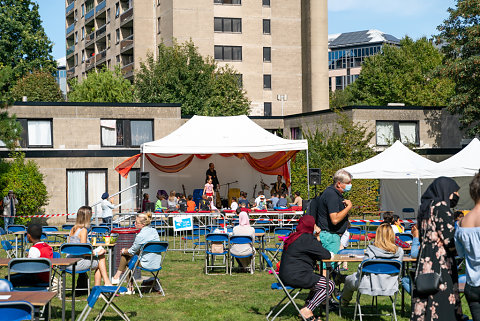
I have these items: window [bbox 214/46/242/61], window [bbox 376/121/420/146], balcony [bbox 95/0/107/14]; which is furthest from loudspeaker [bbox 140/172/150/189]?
balcony [bbox 95/0/107/14]

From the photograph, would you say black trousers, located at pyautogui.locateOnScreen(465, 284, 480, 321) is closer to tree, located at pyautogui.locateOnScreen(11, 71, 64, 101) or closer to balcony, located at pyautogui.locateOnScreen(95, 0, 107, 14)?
tree, located at pyautogui.locateOnScreen(11, 71, 64, 101)

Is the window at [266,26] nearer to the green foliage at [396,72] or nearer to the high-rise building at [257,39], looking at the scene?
the high-rise building at [257,39]

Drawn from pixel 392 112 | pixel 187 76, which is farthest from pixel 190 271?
pixel 187 76

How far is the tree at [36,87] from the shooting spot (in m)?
50.8

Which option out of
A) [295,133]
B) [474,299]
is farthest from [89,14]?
[474,299]

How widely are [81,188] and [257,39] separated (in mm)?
A: 26627

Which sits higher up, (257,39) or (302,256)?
(257,39)

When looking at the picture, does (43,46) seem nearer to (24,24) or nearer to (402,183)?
(24,24)

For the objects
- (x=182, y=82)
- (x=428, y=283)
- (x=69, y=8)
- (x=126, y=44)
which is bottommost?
(x=428, y=283)

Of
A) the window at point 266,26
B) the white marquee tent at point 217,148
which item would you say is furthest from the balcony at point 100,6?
the white marquee tent at point 217,148

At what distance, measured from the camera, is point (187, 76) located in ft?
147

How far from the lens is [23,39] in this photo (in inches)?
2067

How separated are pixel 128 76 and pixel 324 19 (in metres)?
16.5

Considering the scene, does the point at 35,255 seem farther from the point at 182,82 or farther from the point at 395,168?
the point at 182,82
